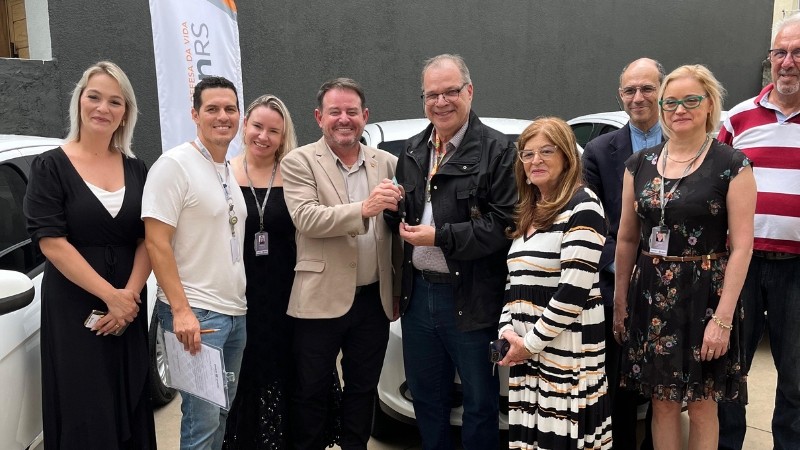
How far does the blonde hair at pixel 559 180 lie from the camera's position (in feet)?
7.89

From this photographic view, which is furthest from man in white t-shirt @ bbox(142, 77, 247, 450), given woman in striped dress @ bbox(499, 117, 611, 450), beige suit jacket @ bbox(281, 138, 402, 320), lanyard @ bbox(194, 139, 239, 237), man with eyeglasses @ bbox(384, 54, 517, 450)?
woman in striped dress @ bbox(499, 117, 611, 450)

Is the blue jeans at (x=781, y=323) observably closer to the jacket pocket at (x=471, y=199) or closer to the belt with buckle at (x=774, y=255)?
the belt with buckle at (x=774, y=255)

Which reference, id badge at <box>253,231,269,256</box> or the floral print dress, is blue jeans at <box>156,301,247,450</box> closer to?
id badge at <box>253,231,269,256</box>

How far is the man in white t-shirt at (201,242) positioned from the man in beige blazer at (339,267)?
0.29 meters

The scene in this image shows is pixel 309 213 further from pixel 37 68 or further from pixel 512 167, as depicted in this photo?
pixel 37 68

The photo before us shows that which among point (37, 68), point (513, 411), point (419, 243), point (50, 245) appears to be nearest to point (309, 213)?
point (419, 243)

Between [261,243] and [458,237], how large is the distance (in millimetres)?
909

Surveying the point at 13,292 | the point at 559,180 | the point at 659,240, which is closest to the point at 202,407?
the point at 13,292

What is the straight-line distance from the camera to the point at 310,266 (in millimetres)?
2756

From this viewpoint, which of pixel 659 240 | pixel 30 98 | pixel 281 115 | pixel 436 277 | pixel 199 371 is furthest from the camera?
pixel 30 98

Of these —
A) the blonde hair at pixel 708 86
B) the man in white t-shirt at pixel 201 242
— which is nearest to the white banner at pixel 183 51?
Result: the man in white t-shirt at pixel 201 242

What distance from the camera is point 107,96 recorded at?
2.49 m

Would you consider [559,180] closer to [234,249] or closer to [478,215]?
[478,215]

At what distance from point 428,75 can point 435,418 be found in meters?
1.55
